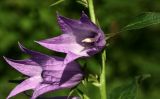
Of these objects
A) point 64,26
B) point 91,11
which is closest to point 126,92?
point 91,11

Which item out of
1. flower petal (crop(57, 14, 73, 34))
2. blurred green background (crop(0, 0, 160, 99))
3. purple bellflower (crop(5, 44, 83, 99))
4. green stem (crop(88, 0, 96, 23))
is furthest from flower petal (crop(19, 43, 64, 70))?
blurred green background (crop(0, 0, 160, 99))

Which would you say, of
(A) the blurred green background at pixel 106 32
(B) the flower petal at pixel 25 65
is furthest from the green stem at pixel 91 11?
(A) the blurred green background at pixel 106 32

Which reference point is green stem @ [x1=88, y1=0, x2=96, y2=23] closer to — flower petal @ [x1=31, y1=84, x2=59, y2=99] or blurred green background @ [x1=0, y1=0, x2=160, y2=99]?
flower petal @ [x1=31, y1=84, x2=59, y2=99]

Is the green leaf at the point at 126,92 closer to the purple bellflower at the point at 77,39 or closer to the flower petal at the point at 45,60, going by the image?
the purple bellflower at the point at 77,39

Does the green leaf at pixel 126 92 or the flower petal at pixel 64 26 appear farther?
the green leaf at pixel 126 92

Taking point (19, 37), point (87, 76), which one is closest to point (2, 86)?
point (19, 37)
